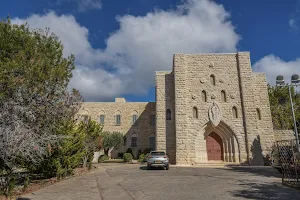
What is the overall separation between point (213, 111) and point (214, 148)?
11.6 feet

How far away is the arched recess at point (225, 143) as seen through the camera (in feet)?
64.6

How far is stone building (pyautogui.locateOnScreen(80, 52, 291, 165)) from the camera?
64.3 feet

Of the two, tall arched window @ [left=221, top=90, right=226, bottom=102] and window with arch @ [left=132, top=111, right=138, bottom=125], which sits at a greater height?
tall arched window @ [left=221, top=90, right=226, bottom=102]

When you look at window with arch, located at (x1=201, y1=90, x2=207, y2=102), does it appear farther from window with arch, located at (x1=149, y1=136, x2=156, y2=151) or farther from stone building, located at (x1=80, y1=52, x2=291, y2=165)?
window with arch, located at (x1=149, y1=136, x2=156, y2=151)

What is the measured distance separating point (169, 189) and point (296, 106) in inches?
1022

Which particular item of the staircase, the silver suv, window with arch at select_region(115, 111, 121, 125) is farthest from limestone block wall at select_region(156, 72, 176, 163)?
window with arch at select_region(115, 111, 121, 125)

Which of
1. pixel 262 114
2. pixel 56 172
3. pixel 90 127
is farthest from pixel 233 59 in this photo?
pixel 56 172

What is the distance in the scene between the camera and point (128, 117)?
29.9 meters

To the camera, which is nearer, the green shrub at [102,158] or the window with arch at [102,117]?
the green shrub at [102,158]

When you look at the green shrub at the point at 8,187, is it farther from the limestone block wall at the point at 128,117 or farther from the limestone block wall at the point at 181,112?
the limestone block wall at the point at 128,117

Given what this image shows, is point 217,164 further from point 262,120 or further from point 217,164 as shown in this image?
point 262,120

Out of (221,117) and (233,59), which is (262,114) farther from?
(233,59)

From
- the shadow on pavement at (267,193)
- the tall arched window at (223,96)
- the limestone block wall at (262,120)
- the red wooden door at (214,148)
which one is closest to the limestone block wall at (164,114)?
the red wooden door at (214,148)

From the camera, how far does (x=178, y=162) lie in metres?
19.2
